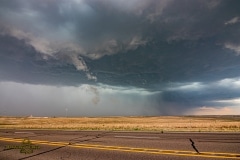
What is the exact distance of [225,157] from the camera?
8.05m

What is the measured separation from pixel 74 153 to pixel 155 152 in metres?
3.57

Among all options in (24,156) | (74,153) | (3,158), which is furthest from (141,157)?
(3,158)

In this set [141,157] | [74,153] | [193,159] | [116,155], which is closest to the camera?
[193,159]

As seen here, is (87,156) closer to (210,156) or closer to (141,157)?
(141,157)

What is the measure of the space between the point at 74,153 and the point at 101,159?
198cm

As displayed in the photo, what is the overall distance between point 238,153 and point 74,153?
6.73 metres

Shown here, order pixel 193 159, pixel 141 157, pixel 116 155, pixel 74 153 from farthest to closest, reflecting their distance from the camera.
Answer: pixel 74 153 → pixel 116 155 → pixel 141 157 → pixel 193 159

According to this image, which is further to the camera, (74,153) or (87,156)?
(74,153)

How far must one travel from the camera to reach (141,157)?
860 centimetres

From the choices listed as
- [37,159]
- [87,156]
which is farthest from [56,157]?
[87,156]

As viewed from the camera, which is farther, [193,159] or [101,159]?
Answer: [101,159]

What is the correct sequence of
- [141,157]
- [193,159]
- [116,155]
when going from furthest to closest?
[116,155] → [141,157] → [193,159]

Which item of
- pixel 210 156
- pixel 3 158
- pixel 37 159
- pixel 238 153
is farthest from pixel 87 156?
pixel 238 153

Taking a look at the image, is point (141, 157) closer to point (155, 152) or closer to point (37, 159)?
point (155, 152)
